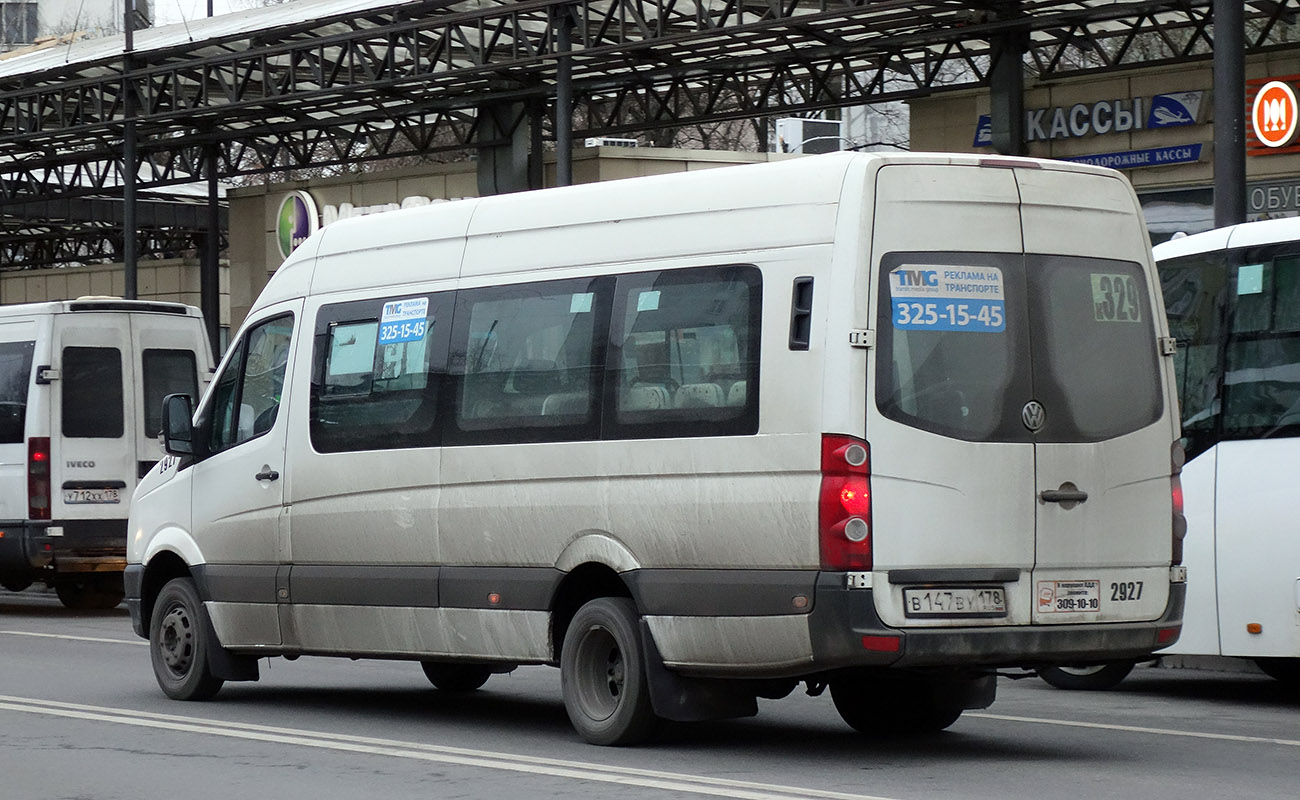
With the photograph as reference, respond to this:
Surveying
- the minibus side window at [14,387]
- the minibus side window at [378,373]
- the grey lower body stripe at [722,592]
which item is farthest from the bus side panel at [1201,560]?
the minibus side window at [14,387]

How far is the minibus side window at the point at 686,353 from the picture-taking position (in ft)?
28.8

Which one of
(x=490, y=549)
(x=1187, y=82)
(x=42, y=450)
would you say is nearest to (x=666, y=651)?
(x=490, y=549)

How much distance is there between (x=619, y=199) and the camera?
31.3 feet

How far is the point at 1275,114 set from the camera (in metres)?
25.5

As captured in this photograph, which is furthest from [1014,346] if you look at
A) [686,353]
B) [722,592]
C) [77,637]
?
[77,637]

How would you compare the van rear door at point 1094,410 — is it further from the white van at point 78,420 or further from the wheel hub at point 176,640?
the white van at point 78,420

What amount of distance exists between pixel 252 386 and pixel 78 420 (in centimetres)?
834

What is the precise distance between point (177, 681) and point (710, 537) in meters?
4.16

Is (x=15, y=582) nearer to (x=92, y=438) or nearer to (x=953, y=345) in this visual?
(x=92, y=438)

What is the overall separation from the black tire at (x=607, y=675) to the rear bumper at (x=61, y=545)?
1075 centimetres

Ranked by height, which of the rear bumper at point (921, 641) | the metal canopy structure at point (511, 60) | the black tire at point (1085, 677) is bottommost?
the black tire at point (1085, 677)

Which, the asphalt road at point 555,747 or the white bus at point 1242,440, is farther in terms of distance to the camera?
the white bus at point 1242,440

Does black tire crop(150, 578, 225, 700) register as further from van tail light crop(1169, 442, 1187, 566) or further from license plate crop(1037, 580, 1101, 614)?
van tail light crop(1169, 442, 1187, 566)

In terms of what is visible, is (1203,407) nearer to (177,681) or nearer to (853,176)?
(853,176)
